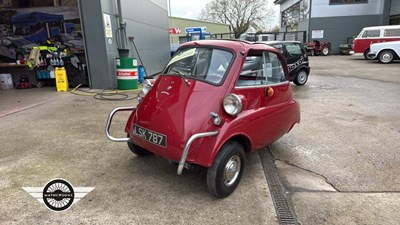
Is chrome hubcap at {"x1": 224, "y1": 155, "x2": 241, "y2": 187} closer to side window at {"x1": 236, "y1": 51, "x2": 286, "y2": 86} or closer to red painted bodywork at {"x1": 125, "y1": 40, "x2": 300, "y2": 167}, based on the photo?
red painted bodywork at {"x1": 125, "y1": 40, "x2": 300, "y2": 167}

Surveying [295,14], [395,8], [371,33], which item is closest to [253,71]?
[371,33]

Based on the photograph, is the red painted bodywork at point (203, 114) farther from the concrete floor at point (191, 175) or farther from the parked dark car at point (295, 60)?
the parked dark car at point (295, 60)

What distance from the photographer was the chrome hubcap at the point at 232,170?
297cm

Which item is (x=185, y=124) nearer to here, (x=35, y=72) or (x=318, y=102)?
(x=318, y=102)

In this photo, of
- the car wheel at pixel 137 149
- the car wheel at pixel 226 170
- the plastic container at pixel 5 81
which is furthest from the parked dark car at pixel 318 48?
the car wheel at pixel 226 170

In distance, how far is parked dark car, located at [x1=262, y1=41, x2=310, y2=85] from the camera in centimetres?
961

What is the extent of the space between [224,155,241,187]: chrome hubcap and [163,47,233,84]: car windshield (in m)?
0.85

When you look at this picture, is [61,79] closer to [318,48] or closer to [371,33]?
[371,33]

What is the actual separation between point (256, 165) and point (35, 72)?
8959mm

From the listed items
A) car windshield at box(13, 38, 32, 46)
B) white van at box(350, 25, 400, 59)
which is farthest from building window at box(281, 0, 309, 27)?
car windshield at box(13, 38, 32, 46)

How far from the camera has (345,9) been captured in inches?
1045

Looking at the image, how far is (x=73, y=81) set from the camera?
Answer: 9273mm

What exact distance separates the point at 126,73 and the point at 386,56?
15295mm

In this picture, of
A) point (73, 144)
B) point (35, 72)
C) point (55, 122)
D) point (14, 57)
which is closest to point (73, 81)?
point (35, 72)
